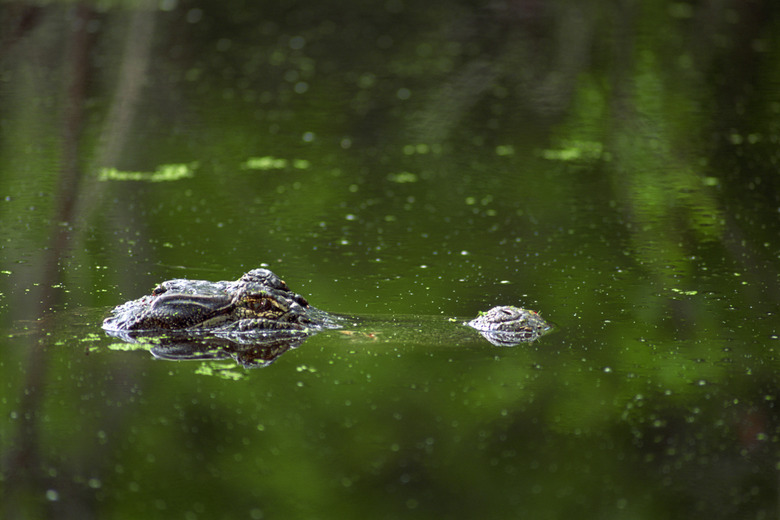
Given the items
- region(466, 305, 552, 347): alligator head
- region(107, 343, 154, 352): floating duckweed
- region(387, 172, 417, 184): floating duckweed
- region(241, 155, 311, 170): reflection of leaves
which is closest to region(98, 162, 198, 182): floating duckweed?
region(241, 155, 311, 170): reflection of leaves

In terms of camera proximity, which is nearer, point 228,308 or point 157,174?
point 228,308

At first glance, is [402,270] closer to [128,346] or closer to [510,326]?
[510,326]

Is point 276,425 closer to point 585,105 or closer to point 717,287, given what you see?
point 717,287

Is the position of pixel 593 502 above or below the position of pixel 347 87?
above

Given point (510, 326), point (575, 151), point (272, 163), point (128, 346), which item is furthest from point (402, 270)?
point (575, 151)

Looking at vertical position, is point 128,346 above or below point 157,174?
above

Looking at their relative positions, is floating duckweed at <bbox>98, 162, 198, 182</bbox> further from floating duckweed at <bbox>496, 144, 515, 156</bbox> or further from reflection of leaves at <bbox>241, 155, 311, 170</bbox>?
floating duckweed at <bbox>496, 144, 515, 156</bbox>

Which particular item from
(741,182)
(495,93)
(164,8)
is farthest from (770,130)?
(164,8)
